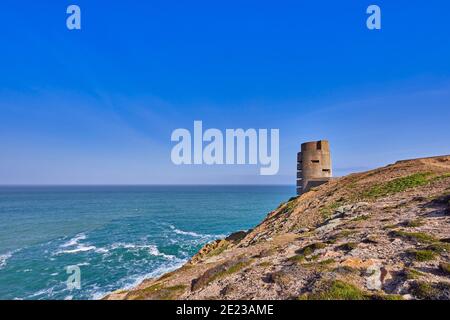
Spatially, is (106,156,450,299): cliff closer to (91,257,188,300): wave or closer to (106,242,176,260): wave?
(91,257,188,300): wave

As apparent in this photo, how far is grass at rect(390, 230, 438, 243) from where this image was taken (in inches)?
351

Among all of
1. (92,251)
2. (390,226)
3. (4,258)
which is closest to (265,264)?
(390,226)

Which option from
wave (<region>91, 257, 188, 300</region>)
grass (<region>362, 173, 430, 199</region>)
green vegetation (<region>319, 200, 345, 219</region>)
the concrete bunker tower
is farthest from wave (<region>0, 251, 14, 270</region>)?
grass (<region>362, 173, 430, 199</region>)

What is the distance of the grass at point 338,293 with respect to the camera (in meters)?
5.98

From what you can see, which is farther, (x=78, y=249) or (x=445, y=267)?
(x=78, y=249)

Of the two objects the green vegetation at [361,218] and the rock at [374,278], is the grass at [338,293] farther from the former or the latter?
the green vegetation at [361,218]

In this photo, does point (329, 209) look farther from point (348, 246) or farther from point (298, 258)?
point (298, 258)

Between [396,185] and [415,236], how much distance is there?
1114 centimetres

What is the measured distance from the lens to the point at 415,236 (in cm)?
931

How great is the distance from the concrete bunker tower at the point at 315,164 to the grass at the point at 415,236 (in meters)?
17.1

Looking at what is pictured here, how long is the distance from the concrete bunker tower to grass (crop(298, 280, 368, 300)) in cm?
2160

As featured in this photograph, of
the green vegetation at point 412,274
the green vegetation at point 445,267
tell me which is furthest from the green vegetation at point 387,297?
the green vegetation at point 445,267
